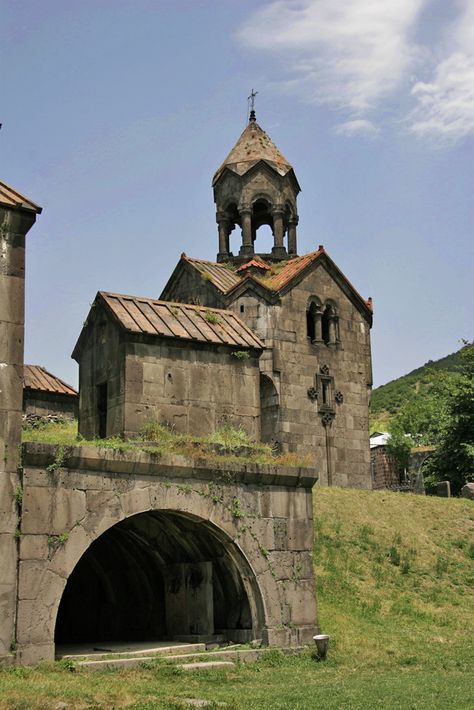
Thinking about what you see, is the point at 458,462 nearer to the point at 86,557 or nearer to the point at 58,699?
the point at 86,557

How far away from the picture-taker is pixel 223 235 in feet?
96.0

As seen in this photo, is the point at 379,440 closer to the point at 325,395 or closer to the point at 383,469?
the point at 383,469

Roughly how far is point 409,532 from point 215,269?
997cm

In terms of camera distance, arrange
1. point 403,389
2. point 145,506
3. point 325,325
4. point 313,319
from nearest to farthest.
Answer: point 145,506 → point 313,319 → point 325,325 → point 403,389

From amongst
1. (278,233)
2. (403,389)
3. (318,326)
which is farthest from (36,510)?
(403,389)

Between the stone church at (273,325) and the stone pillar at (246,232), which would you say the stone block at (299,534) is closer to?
the stone church at (273,325)

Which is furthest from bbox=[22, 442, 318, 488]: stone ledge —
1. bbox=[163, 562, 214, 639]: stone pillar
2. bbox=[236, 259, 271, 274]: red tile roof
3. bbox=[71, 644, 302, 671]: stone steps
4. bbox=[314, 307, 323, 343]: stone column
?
bbox=[236, 259, 271, 274]: red tile roof

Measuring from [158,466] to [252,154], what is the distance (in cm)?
1705


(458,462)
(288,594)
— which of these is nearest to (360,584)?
(288,594)

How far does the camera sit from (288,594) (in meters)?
14.7

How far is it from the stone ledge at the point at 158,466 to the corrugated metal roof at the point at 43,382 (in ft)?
40.9

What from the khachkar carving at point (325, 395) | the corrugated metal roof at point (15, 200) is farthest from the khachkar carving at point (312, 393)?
the corrugated metal roof at point (15, 200)

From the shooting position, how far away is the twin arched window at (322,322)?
2688 cm

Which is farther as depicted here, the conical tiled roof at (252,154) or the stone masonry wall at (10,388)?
the conical tiled roof at (252,154)
